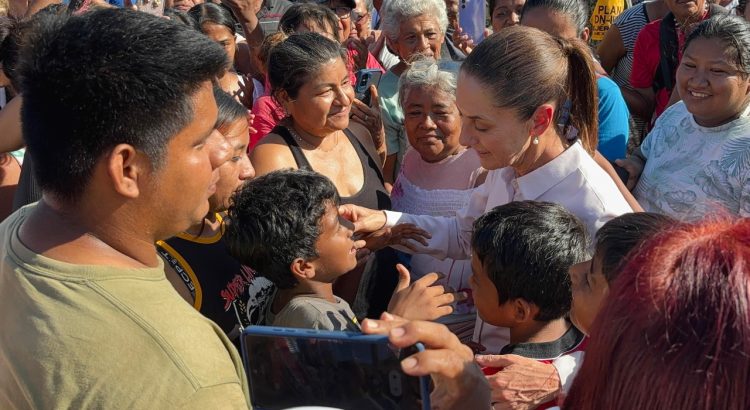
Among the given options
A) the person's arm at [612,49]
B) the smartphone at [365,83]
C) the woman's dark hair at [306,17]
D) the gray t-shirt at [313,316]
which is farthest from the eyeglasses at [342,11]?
the gray t-shirt at [313,316]

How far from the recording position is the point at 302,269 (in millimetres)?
2580

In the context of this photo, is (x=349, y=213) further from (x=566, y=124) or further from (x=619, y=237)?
(x=619, y=237)

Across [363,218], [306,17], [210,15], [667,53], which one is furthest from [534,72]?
[210,15]

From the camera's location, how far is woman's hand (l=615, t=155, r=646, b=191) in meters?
3.39

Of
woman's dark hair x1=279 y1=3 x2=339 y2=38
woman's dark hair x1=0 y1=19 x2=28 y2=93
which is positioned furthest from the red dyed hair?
woman's dark hair x1=279 y1=3 x2=339 y2=38

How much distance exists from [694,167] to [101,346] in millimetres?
2588

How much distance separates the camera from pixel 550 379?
1992 mm

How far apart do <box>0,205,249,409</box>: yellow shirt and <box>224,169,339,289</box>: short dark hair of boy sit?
117cm

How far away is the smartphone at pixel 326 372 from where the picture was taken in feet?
4.84

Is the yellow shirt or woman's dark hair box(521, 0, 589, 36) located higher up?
the yellow shirt

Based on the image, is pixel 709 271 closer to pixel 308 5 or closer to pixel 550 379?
pixel 550 379

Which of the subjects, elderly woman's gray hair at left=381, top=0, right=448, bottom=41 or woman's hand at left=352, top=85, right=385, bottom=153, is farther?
elderly woman's gray hair at left=381, top=0, right=448, bottom=41

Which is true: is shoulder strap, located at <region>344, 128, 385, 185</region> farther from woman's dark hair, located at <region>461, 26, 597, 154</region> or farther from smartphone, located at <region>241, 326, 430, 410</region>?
smartphone, located at <region>241, 326, 430, 410</region>

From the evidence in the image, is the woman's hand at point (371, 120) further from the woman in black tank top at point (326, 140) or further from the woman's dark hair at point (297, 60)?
the woman's dark hair at point (297, 60)
